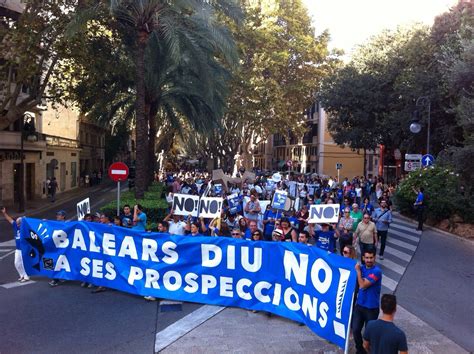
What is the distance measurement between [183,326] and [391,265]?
6763 millimetres

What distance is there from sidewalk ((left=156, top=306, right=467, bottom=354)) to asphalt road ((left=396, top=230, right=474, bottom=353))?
405mm

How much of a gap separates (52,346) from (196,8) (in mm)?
10476

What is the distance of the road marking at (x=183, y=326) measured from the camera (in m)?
6.86

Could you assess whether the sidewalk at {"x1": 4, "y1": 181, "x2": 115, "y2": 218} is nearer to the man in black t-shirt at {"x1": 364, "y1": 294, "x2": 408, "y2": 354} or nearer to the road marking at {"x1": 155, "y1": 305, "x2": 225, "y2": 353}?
the road marking at {"x1": 155, "y1": 305, "x2": 225, "y2": 353}

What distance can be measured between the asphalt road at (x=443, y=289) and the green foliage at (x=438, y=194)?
2807 mm

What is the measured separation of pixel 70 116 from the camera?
42750 millimetres

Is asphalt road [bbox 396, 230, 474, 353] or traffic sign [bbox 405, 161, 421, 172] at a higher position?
traffic sign [bbox 405, 161, 421, 172]

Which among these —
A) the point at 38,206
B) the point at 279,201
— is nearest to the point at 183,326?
the point at 279,201

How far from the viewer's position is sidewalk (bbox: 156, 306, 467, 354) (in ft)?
21.7

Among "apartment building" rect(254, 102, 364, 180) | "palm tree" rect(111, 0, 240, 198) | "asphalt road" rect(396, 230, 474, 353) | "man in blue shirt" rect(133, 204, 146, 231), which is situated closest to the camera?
"asphalt road" rect(396, 230, 474, 353)

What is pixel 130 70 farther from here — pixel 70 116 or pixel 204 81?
pixel 70 116

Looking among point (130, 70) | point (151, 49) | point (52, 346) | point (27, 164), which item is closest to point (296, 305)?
point (52, 346)

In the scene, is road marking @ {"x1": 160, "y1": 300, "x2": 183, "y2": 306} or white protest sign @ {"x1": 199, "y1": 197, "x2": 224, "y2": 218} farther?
white protest sign @ {"x1": 199, "y1": 197, "x2": 224, "y2": 218}

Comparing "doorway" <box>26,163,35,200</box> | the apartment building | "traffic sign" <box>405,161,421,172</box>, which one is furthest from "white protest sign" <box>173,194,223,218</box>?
the apartment building
